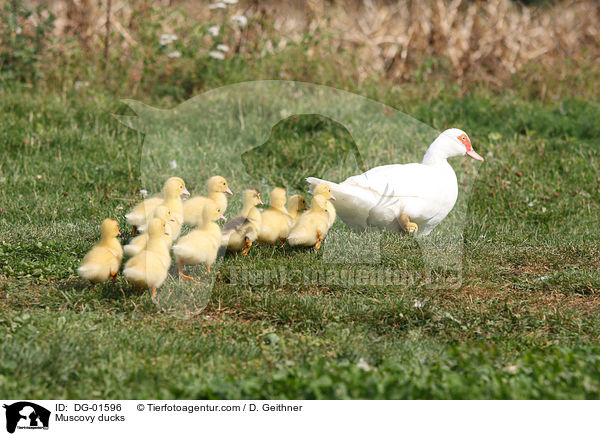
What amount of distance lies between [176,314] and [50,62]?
6.72 meters

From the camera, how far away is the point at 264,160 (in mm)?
8273

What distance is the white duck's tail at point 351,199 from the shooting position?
5676mm

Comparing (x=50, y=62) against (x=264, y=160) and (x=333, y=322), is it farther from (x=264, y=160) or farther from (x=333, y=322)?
(x=333, y=322)

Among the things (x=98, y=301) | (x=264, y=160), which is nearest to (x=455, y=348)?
(x=98, y=301)

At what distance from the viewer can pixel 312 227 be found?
547 cm

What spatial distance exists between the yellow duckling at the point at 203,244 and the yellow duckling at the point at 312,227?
2.08ft

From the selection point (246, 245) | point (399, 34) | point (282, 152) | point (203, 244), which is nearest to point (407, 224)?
point (246, 245)

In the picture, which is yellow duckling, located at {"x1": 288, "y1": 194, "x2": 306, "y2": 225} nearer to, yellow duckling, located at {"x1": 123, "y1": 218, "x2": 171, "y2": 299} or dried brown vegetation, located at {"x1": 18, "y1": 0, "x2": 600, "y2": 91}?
yellow duckling, located at {"x1": 123, "y1": 218, "x2": 171, "y2": 299}

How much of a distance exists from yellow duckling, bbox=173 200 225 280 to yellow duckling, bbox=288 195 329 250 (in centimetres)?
63

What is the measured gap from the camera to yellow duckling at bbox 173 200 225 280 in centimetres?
483

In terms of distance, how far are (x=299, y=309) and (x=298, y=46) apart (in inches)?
270

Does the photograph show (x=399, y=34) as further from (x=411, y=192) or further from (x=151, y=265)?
(x=151, y=265)
